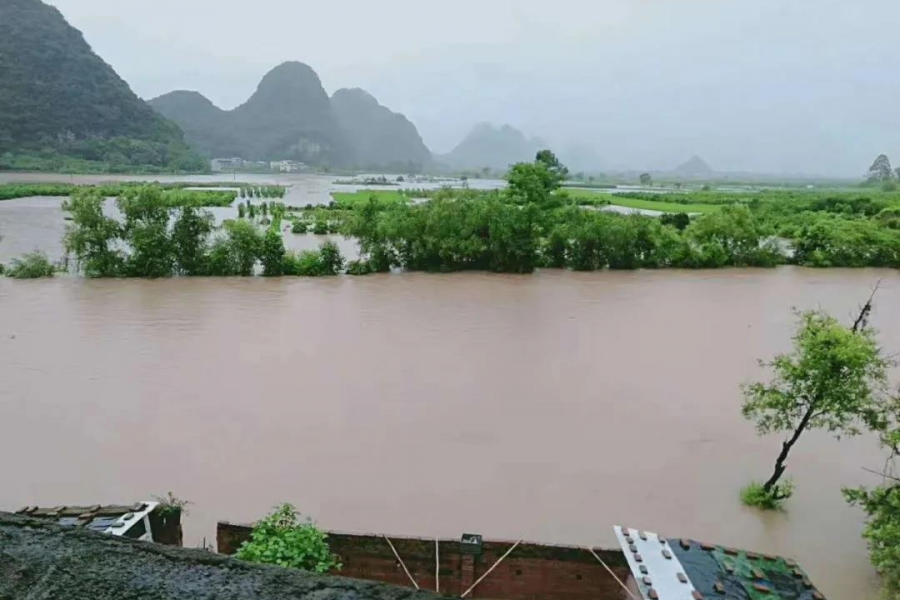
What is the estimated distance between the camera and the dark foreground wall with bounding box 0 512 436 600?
2.62 ft

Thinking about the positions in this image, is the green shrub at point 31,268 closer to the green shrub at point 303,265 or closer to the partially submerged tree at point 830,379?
the green shrub at point 303,265

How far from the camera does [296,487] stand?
588 centimetres

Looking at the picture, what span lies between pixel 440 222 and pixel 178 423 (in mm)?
9898

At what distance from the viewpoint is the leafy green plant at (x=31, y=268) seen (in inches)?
553

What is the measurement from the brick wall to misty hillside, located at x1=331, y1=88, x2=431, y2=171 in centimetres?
9252

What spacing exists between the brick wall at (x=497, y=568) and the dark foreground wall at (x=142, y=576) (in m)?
3.06

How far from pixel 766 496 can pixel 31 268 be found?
563 inches

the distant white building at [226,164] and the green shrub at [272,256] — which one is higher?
the distant white building at [226,164]

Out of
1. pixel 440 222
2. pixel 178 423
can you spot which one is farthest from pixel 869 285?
pixel 178 423

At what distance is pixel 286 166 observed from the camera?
70.3 meters

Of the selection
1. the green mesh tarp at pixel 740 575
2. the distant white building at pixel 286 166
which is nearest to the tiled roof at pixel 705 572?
the green mesh tarp at pixel 740 575

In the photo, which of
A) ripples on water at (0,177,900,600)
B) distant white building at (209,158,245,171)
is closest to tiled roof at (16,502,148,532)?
ripples on water at (0,177,900,600)

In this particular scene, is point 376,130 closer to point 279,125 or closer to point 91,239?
point 279,125

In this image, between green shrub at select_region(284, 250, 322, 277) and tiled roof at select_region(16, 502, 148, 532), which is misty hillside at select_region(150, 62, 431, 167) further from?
tiled roof at select_region(16, 502, 148, 532)
